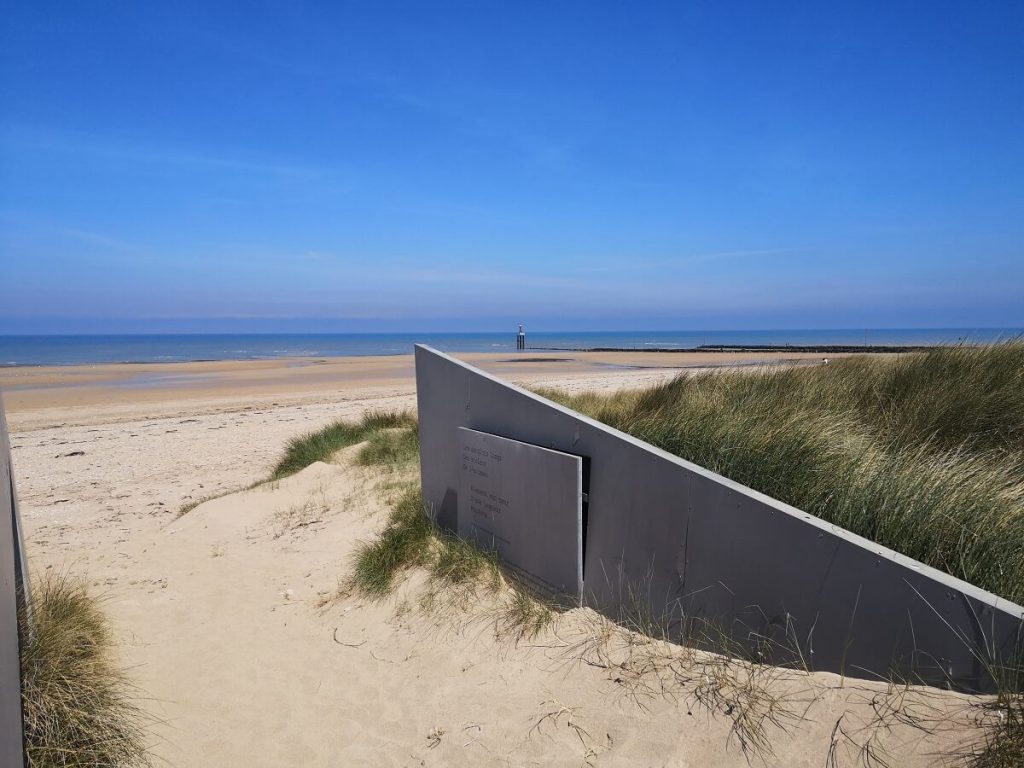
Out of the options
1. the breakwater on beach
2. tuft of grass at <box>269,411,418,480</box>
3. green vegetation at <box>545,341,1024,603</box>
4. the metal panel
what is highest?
green vegetation at <box>545,341,1024,603</box>

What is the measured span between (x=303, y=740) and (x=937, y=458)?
4379mm

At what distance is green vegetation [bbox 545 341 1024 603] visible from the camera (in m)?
3.28

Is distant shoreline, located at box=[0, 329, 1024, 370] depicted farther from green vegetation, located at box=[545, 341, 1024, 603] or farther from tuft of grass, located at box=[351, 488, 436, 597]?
tuft of grass, located at box=[351, 488, 436, 597]

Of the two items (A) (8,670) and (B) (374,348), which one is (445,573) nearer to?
(A) (8,670)

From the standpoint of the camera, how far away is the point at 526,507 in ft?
14.9

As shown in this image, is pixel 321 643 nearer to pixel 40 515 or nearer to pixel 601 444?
pixel 601 444

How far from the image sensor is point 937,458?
4312 mm

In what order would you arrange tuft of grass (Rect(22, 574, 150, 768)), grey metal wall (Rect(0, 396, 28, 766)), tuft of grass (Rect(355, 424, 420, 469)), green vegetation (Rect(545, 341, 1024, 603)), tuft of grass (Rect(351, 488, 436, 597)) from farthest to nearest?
tuft of grass (Rect(355, 424, 420, 469)) < tuft of grass (Rect(351, 488, 436, 597)) < green vegetation (Rect(545, 341, 1024, 603)) < tuft of grass (Rect(22, 574, 150, 768)) < grey metal wall (Rect(0, 396, 28, 766))

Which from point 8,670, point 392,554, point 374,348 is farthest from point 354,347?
point 8,670

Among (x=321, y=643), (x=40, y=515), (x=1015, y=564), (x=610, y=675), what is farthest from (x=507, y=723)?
(x=40, y=515)

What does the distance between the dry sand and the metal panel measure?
45 centimetres

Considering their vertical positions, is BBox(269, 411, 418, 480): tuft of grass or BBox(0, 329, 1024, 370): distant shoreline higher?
BBox(269, 411, 418, 480): tuft of grass

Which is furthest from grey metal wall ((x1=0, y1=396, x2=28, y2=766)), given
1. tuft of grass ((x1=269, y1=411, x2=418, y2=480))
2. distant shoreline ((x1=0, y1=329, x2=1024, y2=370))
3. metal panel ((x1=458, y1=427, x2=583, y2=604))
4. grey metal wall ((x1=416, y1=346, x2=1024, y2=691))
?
distant shoreline ((x1=0, y1=329, x2=1024, y2=370))

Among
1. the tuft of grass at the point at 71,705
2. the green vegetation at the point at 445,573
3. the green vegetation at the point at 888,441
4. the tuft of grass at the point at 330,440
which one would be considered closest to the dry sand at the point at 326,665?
the green vegetation at the point at 445,573
